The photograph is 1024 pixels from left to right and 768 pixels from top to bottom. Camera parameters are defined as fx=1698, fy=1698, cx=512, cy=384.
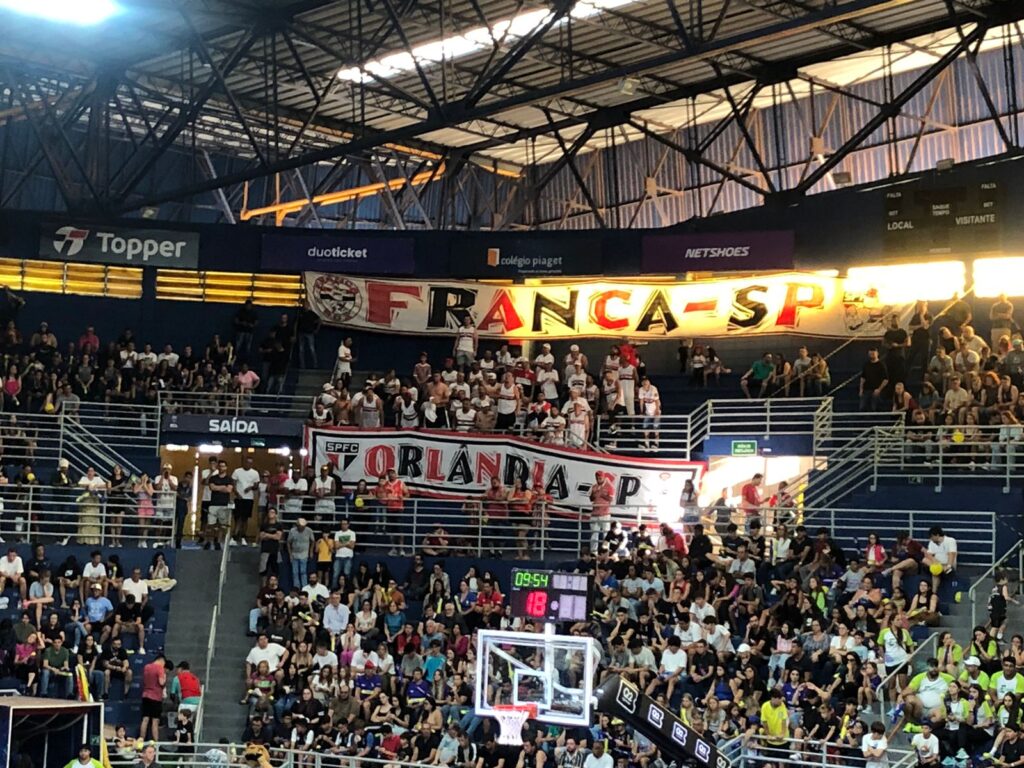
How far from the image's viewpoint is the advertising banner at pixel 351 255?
39375 millimetres

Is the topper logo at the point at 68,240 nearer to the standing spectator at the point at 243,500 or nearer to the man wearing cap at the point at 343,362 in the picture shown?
the man wearing cap at the point at 343,362

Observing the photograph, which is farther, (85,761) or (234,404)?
(234,404)

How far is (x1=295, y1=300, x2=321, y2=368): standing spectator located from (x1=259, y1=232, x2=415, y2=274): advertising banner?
131 centimetres

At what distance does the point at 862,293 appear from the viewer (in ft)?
119

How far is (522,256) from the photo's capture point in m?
39.0

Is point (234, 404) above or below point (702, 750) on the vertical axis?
above

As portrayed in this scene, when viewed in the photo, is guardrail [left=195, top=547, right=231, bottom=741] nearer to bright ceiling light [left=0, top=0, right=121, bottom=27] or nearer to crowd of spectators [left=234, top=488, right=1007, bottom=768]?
crowd of spectators [left=234, top=488, right=1007, bottom=768]

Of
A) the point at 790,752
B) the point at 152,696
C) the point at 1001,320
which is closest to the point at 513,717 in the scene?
the point at 790,752

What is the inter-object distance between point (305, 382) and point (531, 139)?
9389mm

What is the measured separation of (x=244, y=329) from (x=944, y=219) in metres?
15.5

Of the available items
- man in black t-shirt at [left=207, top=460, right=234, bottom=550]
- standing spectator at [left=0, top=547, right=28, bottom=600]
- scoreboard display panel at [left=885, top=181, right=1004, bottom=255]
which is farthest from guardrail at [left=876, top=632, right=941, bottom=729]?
standing spectator at [left=0, top=547, right=28, bottom=600]

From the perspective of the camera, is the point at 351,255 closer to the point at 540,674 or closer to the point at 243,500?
the point at 243,500

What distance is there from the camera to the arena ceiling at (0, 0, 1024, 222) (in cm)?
3225

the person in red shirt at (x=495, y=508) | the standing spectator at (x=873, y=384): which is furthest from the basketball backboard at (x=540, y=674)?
the standing spectator at (x=873, y=384)
